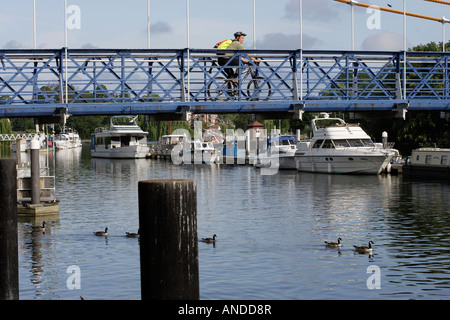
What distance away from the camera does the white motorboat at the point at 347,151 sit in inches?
2896

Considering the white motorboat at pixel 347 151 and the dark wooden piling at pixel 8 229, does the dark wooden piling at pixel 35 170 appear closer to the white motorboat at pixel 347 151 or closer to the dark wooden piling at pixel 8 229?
the dark wooden piling at pixel 8 229

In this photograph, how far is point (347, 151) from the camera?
74.8 m

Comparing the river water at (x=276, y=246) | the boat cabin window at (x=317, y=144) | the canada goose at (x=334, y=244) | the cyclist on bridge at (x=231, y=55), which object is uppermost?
the cyclist on bridge at (x=231, y=55)

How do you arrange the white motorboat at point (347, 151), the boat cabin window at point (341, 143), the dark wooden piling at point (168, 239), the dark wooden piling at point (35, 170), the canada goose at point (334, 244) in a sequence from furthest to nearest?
the boat cabin window at point (341, 143) < the white motorboat at point (347, 151) < the dark wooden piling at point (35, 170) < the canada goose at point (334, 244) < the dark wooden piling at point (168, 239)

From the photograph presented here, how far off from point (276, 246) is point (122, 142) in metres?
107

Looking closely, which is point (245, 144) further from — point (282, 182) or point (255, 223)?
point (255, 223)

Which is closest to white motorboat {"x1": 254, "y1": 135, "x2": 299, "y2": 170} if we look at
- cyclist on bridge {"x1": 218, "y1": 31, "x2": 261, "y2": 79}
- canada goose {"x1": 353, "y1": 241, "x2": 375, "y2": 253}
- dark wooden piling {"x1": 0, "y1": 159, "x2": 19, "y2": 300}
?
cyclist on bridge {"x1": 218, "y1": 31, "x2": 261, "y2": 79}

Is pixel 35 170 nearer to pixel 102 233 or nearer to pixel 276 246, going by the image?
pixel 102 233

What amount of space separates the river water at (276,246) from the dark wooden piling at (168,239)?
14.7 meters

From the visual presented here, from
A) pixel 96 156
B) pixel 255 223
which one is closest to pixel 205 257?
pixel 255 223

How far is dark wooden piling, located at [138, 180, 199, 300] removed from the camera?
27.7ft

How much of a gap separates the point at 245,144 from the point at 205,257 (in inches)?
3516

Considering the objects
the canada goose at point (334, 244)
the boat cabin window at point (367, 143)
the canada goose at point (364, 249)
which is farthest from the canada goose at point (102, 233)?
the boat cabin window at point (367, 143)

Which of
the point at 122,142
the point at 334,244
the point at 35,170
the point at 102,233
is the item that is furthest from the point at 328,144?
the point at 122,142
